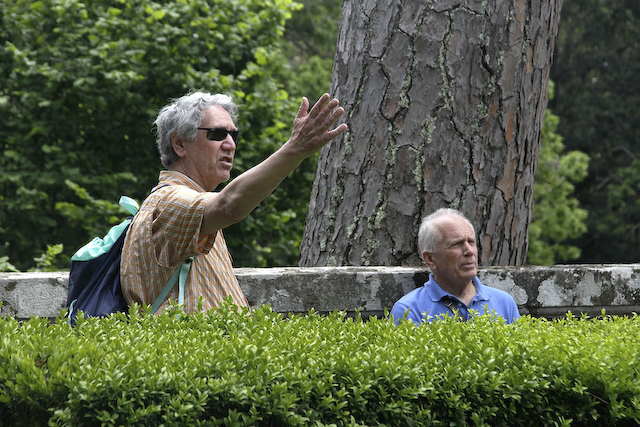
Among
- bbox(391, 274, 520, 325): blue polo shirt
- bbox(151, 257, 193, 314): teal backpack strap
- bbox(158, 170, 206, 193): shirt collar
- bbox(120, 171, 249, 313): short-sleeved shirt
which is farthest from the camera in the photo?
bbox(391, 274, 520, 325): blue polo shirt

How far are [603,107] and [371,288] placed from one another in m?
24.1

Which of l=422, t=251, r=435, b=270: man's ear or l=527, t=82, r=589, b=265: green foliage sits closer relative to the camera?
l=422, t=251, r=435, b=270: man's ear

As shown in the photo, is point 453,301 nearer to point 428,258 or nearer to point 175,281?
point 428,258

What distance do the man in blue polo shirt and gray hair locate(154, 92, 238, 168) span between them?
1338 millimetres

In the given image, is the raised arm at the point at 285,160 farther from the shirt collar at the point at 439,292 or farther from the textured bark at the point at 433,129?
the textured bark at the point at 433,129

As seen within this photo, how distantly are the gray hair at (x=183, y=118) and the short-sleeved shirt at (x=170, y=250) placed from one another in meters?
0.17

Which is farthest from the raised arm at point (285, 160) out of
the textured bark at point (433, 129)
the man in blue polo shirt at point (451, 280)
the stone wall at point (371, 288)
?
the textured bark at point (433, 129)

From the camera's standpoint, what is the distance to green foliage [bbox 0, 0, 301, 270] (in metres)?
8.88

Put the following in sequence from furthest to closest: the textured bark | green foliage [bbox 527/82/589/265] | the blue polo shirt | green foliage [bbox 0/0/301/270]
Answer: green foliage [bbox 527/82/589/265], green foliage [bbox 0/0/301/270], the textured bark, the blue polo shirt

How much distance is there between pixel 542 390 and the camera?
2.54m

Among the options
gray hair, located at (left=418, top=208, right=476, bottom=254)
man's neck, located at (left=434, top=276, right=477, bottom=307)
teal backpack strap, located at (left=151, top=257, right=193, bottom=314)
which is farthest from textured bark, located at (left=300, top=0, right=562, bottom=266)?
teal backpack strap, located at (left=151, top=257, right=193, bottom=314)

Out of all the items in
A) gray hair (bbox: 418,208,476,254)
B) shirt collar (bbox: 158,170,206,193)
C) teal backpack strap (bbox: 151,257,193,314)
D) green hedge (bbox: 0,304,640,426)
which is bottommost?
green hedge (bbox: 0,304,640,426)

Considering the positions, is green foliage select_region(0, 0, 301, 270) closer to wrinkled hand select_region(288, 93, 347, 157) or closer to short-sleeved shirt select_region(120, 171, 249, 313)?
short-sleeved shirt select_region(120, 171, 249, 313)

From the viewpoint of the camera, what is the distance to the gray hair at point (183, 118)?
11.3 ft
